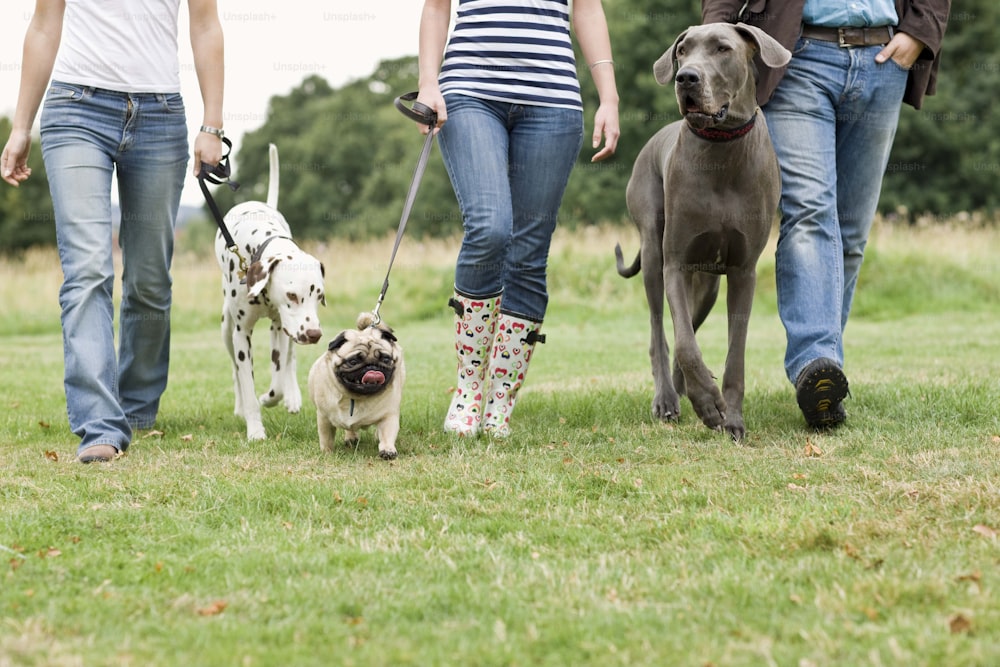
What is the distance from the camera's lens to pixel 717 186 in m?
4.69

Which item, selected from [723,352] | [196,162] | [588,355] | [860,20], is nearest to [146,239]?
[196,162]

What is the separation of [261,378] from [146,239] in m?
3.55

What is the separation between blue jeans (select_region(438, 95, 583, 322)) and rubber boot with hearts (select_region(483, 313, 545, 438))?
0.22 feet

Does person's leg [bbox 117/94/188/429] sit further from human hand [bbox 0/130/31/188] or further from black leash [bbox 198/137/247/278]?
human hand [bbox 0/130/31/188]

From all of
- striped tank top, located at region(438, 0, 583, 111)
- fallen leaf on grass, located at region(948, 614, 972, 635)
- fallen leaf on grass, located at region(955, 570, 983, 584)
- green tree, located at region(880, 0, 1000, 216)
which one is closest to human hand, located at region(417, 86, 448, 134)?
striped tank top, located at region(438, 0, 583, 111)

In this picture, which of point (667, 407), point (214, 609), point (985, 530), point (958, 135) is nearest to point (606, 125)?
point (667, 407)

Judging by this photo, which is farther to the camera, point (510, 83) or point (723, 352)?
point (723, 352)

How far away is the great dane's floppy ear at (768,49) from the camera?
177 inches

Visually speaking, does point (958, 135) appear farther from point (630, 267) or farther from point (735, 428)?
point (735, 428)

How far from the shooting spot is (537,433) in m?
5.16

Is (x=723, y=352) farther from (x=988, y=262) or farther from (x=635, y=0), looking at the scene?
(x=635, y=0)

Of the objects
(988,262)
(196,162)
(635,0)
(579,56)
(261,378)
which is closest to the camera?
(196,162)

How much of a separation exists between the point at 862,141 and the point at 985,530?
2.52 metres

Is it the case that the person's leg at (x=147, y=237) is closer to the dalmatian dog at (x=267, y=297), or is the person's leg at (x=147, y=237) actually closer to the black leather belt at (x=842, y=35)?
the dalmatian dog at (x=267, y=297)
